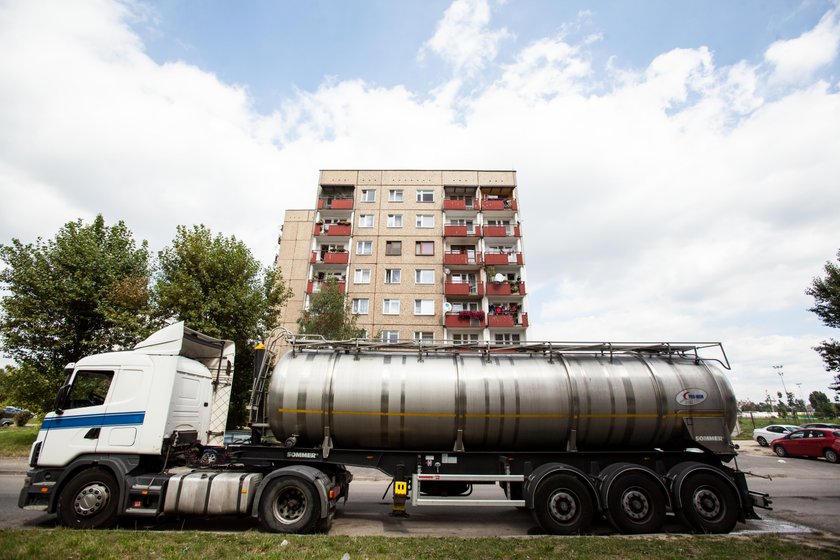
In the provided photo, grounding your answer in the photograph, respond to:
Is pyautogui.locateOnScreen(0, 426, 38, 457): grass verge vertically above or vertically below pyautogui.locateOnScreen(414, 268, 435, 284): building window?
below

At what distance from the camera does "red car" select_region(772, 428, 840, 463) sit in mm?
19031

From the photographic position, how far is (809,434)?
20.3 meters

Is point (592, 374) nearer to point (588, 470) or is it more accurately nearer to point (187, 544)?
point (588, 470)

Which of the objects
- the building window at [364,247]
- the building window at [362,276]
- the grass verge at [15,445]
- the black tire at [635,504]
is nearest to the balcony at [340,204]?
the building window at [364,247]

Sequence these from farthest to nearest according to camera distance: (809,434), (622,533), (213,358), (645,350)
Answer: (809,434) → (213,358) → (645,350) → (622,533)

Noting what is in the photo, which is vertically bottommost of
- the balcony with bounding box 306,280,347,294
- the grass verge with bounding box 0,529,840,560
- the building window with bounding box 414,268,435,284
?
the grass verge with bounding box 0,529,840,560

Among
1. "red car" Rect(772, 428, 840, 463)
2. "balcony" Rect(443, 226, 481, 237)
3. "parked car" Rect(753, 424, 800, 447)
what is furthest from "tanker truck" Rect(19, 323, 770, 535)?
"balcony" Rect(443, 226, 481, 237)

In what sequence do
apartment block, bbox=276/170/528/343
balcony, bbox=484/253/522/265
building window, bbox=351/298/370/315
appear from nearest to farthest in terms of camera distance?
1. apartment block, bbox=276/170/528/343
2. building window, bbox=351/298/370/315
3. balcony, bbox=484/253/522/265

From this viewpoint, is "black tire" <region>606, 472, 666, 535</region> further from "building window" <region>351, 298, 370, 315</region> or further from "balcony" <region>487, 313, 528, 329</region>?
"building window" <region>351, 298, 370, 315</region>

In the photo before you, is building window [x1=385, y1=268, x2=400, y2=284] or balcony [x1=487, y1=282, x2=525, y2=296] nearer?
balcony [x1=487, y1=282, x2=525, y2=296]

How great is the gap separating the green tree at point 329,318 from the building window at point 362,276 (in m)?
7.03

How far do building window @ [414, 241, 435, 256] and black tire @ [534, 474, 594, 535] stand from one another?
27.7m

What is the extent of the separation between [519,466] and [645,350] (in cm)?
404

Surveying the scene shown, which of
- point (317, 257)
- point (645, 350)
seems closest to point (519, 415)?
point (645, 350)
